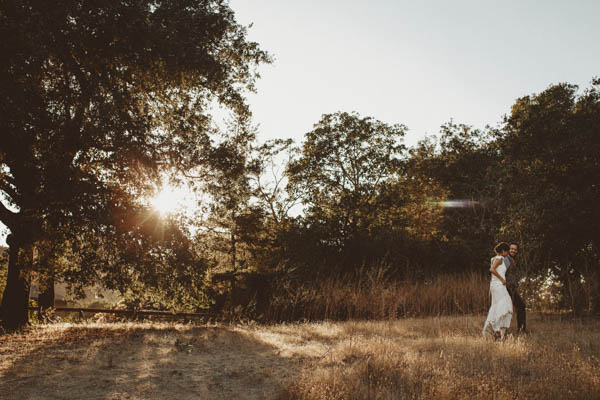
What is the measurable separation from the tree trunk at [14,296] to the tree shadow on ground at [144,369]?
2.29 meters

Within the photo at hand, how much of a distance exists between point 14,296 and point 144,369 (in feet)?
22.6

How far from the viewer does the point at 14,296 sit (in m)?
11.0

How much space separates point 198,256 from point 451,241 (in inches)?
799

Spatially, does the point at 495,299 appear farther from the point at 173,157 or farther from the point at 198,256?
the point at 173,157

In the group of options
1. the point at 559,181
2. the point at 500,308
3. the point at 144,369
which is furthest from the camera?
the point at 559,181

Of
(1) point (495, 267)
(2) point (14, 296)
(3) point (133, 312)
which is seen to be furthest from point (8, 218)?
(1) point (495, 267)

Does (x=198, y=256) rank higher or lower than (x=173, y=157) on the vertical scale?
lower

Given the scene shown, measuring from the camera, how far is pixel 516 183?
15.5 metres

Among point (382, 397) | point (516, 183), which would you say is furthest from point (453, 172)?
point (382, 397)

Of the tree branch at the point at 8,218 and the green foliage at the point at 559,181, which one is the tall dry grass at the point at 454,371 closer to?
the green foliage at the point at 559,181

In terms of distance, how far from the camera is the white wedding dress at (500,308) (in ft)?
29.9

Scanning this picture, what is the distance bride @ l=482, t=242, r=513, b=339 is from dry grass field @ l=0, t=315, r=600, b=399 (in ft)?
1.98

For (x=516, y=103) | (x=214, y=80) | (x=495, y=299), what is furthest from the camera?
(x=516, y=103)

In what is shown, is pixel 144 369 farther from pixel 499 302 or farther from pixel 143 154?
pixel 499 302
